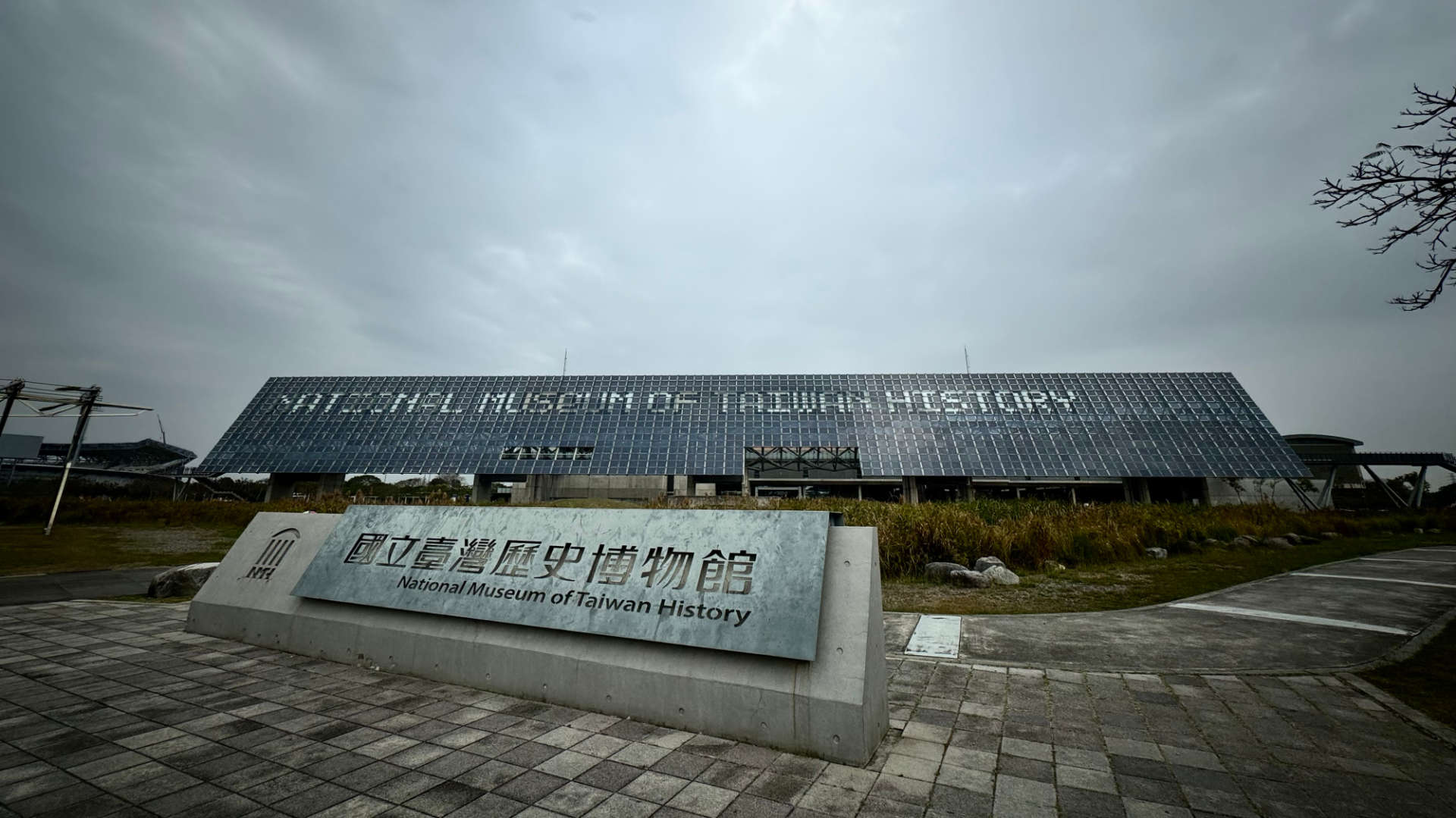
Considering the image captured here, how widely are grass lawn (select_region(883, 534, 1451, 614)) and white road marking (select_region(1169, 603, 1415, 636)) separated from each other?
19.9 inches

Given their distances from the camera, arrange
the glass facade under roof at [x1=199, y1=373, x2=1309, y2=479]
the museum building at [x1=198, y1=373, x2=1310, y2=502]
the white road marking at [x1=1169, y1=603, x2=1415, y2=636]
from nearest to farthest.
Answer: the white road marking at [x1=1169, y1=603, x2=1415, y2=636] → the glass facade under roof at [x1=199, y1=373, x2=1309, y2=479] → the museum building at [x1=198, y1=373, x2=1310, y2=502]

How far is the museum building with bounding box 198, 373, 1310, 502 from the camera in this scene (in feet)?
128

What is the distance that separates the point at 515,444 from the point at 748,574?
136 feet

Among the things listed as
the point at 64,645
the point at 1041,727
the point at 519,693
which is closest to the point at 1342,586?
the point at 1041,727

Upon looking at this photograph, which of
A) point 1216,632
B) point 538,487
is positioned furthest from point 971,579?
point 538,487

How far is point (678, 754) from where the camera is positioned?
357cm

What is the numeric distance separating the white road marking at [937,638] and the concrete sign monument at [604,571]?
9.58 feet

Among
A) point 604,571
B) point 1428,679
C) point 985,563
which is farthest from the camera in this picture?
point 985,563

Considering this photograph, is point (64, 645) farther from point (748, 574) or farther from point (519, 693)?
point (748, 574)

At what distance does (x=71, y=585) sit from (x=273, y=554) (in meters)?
7.67

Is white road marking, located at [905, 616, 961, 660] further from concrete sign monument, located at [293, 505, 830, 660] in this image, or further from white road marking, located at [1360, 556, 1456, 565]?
white road marking, located at [1360, 556, 1456, 565]

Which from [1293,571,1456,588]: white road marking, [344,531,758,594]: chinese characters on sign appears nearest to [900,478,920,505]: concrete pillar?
[1293,571,1456,588]: white road marking

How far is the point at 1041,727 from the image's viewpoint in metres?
4.00

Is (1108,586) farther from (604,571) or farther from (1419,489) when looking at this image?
(1419,489)
